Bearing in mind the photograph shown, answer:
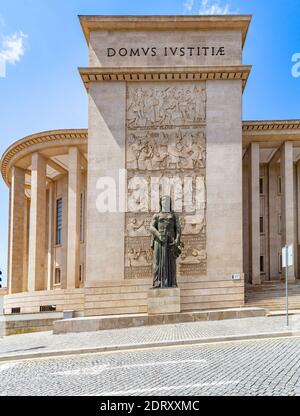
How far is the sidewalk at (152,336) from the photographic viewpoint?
10266 mm

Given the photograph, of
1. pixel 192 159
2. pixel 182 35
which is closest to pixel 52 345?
pixel 192 159

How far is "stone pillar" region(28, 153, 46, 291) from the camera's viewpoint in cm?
2747

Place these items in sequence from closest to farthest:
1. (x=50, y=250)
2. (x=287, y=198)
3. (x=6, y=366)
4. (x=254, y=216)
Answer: (x=6, y=366) < (x=287, y=198) < (x=254, y=216) < (x=50, y=250)

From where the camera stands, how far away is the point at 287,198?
26.6m

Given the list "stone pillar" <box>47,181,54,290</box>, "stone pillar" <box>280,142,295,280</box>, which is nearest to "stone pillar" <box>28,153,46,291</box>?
"stone pillar" <box>47,181,54,290</box>

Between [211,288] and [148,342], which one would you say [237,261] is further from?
[148,342]

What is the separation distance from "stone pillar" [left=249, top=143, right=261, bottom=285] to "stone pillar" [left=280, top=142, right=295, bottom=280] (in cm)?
165

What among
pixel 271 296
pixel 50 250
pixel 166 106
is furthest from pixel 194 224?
pixel 50 250

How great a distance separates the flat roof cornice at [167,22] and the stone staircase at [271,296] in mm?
13258

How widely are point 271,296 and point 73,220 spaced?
42.9ft

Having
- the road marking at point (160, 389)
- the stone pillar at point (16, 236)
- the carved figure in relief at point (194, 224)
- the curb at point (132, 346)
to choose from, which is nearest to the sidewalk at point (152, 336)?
the curb at point (132, 346)

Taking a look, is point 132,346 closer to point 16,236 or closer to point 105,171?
point 105,171

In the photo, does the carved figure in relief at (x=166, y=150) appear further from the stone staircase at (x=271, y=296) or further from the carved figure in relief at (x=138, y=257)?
the stone staircase at (x=271, y=296)
